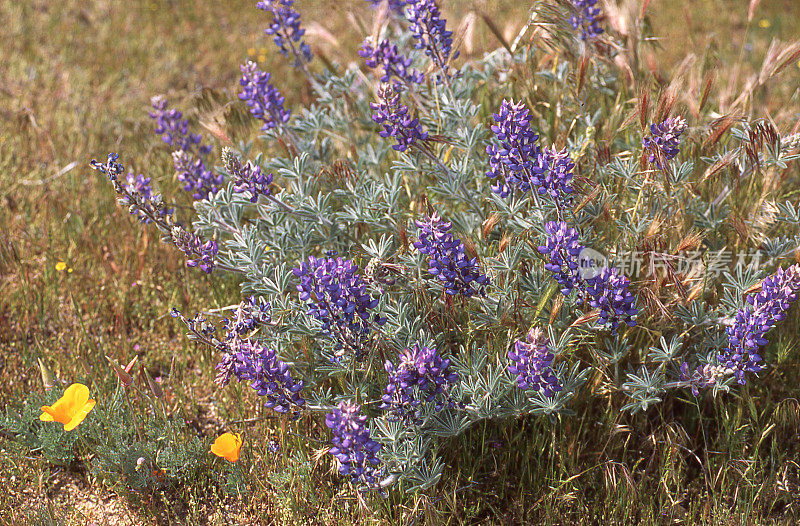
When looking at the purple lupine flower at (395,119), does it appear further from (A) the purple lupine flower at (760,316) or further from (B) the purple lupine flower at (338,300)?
(A) the purple lupine flower at (760,316)

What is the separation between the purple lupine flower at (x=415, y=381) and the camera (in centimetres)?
195

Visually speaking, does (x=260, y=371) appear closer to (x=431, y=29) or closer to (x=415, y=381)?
(x=415, y=381)

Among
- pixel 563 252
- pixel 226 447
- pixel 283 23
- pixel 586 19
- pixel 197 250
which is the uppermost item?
pixel 283 23

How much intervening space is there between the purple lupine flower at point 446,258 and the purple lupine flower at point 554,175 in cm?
31

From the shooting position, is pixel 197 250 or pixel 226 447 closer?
pixel 226 447

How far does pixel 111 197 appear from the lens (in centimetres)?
381

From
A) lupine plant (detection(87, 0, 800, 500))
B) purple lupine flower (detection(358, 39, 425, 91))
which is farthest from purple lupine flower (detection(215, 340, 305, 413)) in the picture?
purple lupine flower (detection(358, 39, 425, 91))

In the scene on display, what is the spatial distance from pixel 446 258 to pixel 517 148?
41 cm

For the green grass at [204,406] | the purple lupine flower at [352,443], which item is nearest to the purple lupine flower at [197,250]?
the green grass at [204,406]

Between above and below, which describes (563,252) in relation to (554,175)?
below

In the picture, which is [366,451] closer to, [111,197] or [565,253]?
[565,253]

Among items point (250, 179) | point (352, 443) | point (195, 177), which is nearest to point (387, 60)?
point (250, 179)

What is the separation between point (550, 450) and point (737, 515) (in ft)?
2.04

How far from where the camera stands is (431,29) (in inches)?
100
